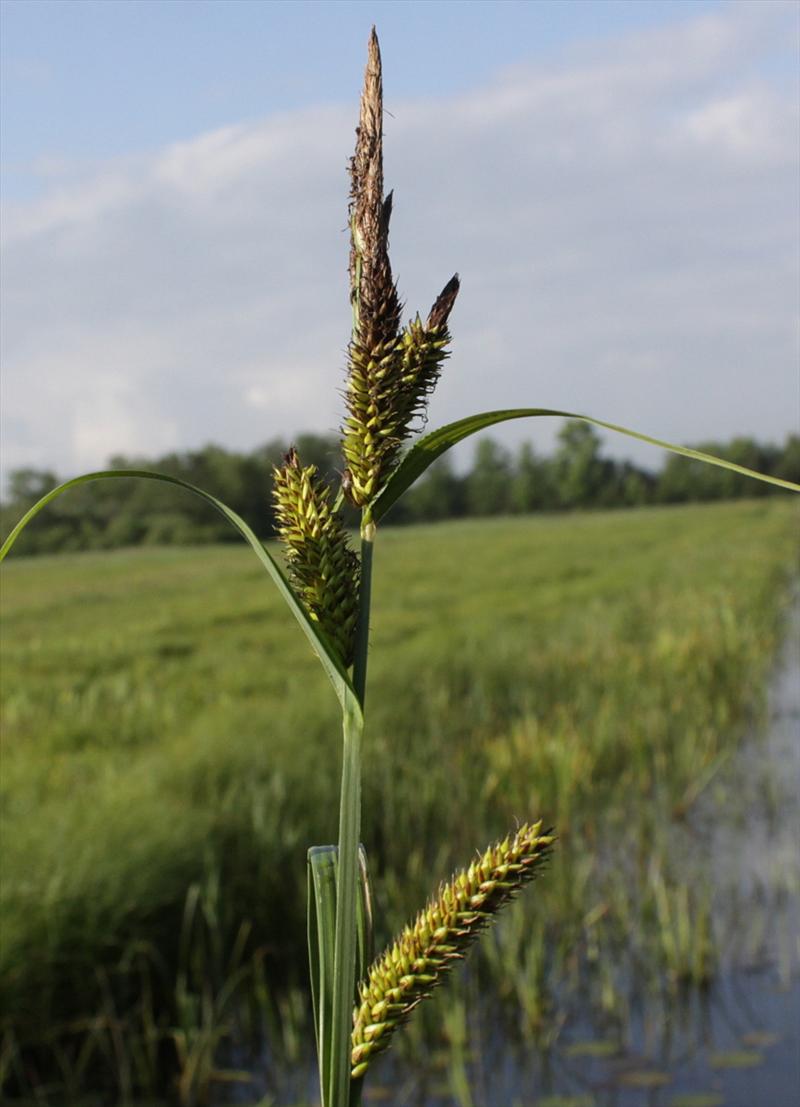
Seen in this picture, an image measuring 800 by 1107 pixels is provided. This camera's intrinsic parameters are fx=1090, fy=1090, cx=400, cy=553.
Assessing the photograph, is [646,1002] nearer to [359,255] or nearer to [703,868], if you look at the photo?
[703,868]

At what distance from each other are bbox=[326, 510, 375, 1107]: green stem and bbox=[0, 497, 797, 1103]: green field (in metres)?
0.09

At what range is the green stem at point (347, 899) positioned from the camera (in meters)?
A: 0.55

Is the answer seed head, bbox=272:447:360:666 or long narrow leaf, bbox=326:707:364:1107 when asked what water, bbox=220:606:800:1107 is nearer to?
long narrow leaf, bbox=326:707:364:1107

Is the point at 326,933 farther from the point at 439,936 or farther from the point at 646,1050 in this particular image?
the point at 646,1050

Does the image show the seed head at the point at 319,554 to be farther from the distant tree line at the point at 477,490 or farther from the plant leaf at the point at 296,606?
the distant tree line at the point at 477,490

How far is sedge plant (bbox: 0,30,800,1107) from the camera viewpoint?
55cm

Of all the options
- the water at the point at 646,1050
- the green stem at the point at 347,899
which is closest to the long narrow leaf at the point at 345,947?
the green stem at the point at 347,899

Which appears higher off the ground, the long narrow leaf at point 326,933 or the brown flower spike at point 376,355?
the brown flower spike at point 376,355

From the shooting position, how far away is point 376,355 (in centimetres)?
57

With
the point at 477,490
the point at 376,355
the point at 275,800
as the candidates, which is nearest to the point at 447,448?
the point at 376,355

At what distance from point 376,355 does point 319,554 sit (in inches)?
4.3

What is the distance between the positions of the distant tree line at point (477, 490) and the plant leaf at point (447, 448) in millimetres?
11766

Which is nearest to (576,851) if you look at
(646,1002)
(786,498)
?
(646,1002)

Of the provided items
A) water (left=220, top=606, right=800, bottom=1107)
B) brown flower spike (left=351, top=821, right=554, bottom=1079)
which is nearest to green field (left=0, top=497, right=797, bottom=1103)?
brown flower spike (left=351, top=821, right=554, bottom=1079)
